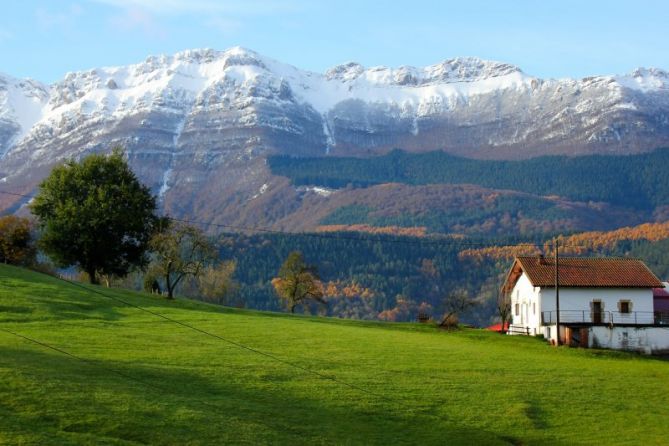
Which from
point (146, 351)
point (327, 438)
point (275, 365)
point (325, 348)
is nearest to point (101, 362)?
point (146, 351)

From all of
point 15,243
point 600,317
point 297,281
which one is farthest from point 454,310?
point 15,243

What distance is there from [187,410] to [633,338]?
45.3m

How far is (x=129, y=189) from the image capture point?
90.9 m

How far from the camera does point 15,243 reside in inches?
3824

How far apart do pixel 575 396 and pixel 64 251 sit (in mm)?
54026

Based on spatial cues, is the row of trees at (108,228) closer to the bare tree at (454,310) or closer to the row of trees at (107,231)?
the row of trees at (107,231)

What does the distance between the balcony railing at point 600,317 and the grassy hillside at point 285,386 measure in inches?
452

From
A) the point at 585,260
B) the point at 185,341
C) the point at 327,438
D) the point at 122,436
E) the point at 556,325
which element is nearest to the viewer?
the point at 122,436

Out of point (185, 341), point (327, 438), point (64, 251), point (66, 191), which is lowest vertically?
point (327, 438)

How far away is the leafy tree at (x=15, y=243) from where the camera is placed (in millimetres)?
96250

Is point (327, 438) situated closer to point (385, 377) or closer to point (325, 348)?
point (385, 377)

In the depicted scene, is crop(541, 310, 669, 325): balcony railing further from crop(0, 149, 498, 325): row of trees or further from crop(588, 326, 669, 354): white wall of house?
crop(0, 149, 498, 325): row of trees

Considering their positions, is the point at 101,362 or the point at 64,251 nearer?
the point at 101,362

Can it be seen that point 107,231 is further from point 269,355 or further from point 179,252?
point 269,355
